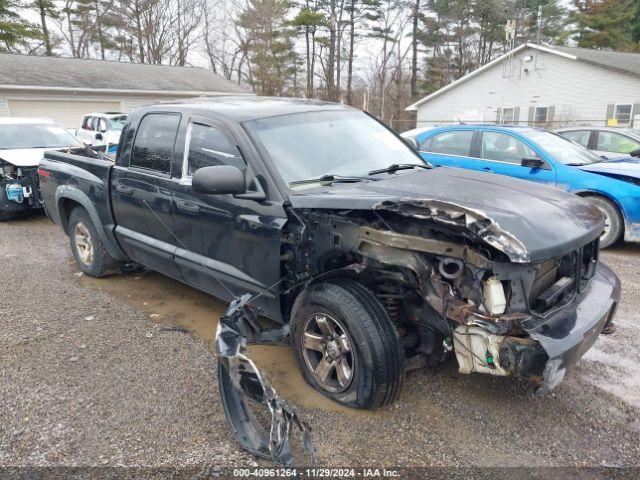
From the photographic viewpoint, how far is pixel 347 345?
305 centimetres

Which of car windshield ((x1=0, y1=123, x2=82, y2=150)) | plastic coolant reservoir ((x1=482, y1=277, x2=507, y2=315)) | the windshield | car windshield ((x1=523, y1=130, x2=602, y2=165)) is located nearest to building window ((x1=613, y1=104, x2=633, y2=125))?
car windshield ((x1=523, y1=130, x2=602, y2=165))

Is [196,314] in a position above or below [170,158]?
below

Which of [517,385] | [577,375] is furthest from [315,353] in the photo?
[577,375]

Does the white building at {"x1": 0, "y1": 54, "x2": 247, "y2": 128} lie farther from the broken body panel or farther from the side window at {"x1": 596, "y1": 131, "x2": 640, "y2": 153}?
the broken body panel

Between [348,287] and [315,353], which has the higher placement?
[348,287]

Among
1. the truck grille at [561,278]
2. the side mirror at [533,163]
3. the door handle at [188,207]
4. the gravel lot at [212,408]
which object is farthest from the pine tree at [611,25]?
the door handle at [188,207]

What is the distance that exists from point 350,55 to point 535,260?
39.3 meters

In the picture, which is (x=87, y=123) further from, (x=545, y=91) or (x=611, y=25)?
(x=611, y=25)

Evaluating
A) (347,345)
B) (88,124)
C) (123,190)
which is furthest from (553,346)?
(88,124)

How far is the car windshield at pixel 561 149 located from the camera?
278 inches

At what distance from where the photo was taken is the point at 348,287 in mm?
3068

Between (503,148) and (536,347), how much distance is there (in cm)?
551

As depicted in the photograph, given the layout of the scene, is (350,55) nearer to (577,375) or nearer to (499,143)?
(499,143)

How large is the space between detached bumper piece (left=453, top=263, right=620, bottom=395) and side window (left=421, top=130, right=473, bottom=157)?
17.3ft
